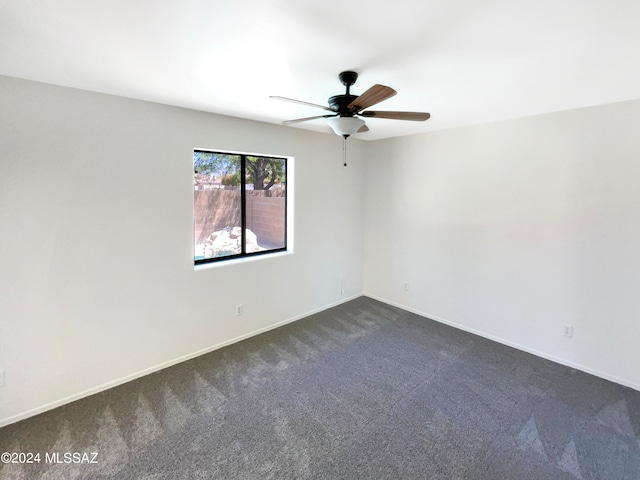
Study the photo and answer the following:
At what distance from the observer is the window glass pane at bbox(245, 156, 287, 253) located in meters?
3.58

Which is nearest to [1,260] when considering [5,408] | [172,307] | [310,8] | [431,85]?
[5,408]

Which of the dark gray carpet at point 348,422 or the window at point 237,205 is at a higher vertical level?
the window at point 237,205

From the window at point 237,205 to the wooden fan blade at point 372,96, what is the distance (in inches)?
68.9

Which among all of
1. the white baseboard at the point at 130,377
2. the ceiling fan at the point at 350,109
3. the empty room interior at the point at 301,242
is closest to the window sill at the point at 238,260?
the empty room interior at the point at 301,242

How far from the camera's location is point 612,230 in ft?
8.85

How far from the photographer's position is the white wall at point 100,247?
2.17 m

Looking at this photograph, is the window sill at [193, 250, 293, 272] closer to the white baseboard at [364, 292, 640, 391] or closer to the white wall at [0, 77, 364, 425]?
the white wall at [0, 77, 364, 425]

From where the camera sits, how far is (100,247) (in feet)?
Result: 8.16

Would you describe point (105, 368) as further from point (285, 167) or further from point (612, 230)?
point (612, 230)

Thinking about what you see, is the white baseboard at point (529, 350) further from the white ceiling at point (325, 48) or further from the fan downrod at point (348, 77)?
the fan downrod at point (348, 77)

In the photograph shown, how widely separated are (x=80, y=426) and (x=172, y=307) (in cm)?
104

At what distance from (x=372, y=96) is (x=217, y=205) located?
→ 208 centimetres

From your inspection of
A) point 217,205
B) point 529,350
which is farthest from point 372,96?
point 529,350

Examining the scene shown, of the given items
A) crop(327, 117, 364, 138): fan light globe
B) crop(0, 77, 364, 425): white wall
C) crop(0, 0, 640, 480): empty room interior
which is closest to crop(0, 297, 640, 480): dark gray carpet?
crop(0, 0, 640, 480): empty room interior
